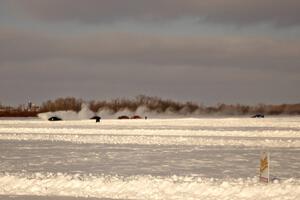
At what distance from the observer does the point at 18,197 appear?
11.2 m

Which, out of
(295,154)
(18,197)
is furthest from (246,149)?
(18,197)

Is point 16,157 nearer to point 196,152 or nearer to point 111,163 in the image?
point 111,163

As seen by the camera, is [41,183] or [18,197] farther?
[41,183]

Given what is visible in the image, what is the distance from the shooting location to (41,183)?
12.7m

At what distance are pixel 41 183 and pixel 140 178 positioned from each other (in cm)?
267

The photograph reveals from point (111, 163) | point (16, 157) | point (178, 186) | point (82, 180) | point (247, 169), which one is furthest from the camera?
point (16, 157)

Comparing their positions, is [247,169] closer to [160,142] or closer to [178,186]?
[178,186]

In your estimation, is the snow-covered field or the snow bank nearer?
the snow bank

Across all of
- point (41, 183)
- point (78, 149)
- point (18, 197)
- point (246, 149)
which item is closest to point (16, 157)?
point (78, 149)

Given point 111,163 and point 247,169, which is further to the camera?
point 111,163

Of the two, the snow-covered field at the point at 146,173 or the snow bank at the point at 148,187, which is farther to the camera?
the snow-covered field at the point at 146,173

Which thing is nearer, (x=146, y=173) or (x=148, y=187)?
(x=148, y=187)

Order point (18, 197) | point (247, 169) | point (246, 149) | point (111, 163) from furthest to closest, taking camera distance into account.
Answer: point (246, 149) → point (111, 163) → point (247, 169) → point (18, 197)

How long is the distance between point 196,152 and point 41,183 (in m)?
Answer: 10.1
